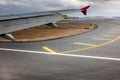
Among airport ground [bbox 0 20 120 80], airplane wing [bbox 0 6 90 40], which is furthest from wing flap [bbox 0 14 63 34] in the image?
airport ground [bbox 0 20 120 80]

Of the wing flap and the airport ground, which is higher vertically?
the wing flap

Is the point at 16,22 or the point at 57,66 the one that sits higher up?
the point at 16,22

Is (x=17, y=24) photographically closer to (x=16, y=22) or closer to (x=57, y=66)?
(x=16, y=22)

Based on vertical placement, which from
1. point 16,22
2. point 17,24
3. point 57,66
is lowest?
point 57,66

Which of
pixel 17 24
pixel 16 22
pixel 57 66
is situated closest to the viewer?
pixel 57 66

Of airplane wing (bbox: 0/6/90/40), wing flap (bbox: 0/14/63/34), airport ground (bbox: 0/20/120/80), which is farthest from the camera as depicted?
wing flap (bbox: 0/14/63/34)

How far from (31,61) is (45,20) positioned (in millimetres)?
7220

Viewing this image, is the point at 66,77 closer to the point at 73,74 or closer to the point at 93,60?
the point at 73,74

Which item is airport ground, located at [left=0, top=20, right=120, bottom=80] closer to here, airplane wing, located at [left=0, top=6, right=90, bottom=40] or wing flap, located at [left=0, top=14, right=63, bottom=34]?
airplane wing, located at [left=0, top=6, right=90, bottom=40]

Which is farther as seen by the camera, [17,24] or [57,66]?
[17,24]

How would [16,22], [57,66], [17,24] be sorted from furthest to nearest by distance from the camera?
[17,24], [16,22], [57,66]

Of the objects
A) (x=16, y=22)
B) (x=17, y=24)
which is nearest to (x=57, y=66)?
(x=16, y=22)

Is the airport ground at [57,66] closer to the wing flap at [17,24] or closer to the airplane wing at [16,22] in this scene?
the airplane wing at [16,22]

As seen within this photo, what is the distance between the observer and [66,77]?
9.84m
